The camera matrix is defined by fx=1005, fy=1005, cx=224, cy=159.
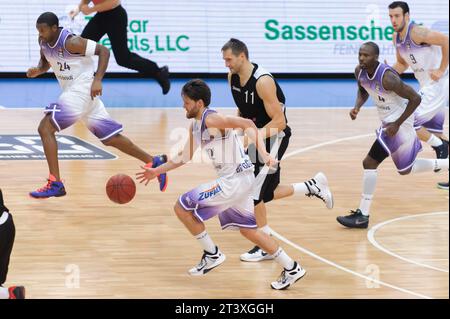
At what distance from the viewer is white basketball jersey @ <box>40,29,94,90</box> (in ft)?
31.3

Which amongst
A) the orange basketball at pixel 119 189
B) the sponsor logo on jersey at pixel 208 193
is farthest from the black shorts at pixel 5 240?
the orange basketball at pixel 119 189

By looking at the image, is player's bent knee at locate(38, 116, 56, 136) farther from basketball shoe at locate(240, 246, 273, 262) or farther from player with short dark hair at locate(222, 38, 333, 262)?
basketball shoe at locate(240, 246, 273, 262)

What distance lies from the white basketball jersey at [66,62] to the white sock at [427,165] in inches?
130

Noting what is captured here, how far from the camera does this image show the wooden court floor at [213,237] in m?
7.39

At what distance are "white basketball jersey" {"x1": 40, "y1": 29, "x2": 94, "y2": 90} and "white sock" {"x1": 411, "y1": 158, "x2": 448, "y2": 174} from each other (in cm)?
331

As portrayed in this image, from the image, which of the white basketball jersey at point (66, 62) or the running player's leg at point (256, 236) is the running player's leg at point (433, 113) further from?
the running player's leg at point (256, 236)

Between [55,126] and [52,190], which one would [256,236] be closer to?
[52,190]

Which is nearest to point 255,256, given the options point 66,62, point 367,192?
point 367,192

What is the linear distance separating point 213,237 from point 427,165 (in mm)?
2431

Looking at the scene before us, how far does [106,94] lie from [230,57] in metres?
9.18

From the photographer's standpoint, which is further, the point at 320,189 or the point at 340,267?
the point at 320,189

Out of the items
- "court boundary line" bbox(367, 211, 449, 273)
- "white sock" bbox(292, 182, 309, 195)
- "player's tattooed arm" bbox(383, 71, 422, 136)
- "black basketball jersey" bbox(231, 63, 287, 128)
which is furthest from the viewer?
"white sock" bbox(292, 182, 309, 195)

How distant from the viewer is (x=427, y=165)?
9961 millimetres

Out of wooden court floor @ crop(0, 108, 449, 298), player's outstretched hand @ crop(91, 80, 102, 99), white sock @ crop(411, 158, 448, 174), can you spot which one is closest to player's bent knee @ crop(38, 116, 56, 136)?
player's outstretched hand @ crop(91, 80, 102, 99)
